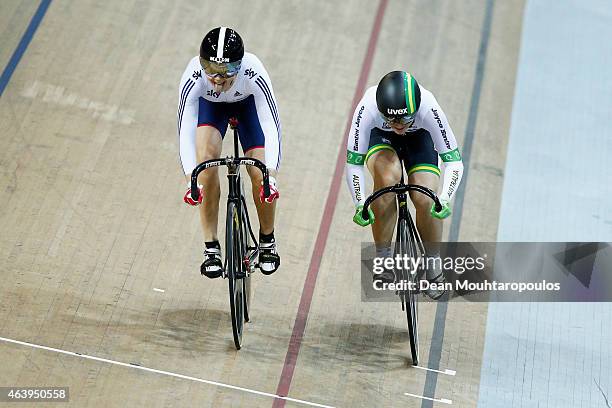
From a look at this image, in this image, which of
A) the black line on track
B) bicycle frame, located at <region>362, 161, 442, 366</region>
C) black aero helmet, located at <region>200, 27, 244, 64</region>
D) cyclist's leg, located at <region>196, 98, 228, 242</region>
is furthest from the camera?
the black line on track

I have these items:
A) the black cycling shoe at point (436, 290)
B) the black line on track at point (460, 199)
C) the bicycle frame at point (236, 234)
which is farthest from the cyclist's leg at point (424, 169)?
the bicycle frame at point (236, 234)

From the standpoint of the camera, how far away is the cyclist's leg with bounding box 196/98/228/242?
4.73 metres

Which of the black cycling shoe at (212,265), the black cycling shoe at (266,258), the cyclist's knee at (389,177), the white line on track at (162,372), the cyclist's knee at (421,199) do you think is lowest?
the white line on track at (162,372)


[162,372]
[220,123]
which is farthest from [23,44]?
[162,372]

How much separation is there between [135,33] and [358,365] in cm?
305

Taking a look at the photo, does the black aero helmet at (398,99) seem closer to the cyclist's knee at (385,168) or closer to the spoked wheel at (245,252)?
the cyclist's knee at (385,168)

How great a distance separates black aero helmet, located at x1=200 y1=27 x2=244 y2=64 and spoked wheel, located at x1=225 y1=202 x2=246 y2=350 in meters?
0.66

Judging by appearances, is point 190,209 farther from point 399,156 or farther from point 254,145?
point 399,156

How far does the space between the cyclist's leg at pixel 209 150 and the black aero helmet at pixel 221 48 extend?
396 mm

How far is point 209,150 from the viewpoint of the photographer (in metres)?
4.78

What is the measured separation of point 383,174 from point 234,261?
82cm

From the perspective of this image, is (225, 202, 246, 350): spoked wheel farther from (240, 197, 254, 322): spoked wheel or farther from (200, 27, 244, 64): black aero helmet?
(200, 27, 244, 64): black aero helmet

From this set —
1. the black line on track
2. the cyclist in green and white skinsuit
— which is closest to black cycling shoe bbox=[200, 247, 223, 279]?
the cyclist in green and white skinsuit

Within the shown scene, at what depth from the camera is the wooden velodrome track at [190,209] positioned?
5.01m
